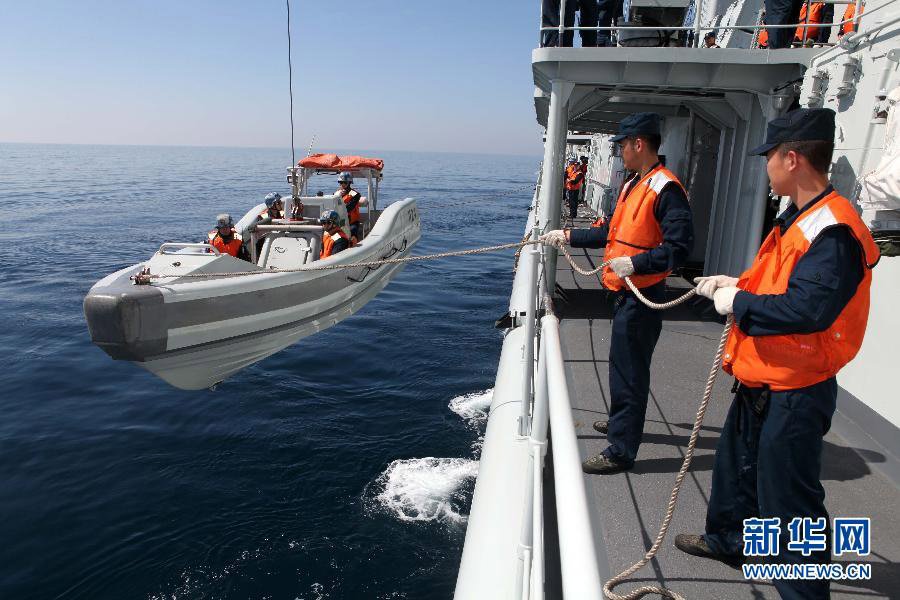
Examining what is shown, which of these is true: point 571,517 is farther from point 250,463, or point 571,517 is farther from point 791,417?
point 250,463

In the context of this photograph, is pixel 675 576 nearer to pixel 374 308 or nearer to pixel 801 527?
pixel 801 527

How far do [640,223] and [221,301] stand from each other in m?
5.23

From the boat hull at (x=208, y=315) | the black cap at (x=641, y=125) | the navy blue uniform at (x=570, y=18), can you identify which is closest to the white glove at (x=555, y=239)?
the black cap at (x=641, y=125)

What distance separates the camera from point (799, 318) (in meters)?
1.73

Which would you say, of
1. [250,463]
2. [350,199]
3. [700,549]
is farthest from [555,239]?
[350,199]

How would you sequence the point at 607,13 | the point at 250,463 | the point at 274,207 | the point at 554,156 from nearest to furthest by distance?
the point at 554,156
the point at 250,463
the point at 607,13
the point at 274,207

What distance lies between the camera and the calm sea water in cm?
455

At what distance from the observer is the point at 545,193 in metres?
5.83

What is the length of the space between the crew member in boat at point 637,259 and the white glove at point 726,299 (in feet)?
2.43

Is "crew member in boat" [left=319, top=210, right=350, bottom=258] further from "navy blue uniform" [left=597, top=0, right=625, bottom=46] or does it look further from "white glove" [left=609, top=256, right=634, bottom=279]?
"white glove" [left=609, top=256, right=634, bottom=279]

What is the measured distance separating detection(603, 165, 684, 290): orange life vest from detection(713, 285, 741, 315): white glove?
878mm

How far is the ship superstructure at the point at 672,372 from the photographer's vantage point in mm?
1910

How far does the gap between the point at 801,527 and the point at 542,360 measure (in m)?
1.02

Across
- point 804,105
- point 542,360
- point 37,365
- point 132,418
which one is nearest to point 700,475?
point 542,360
